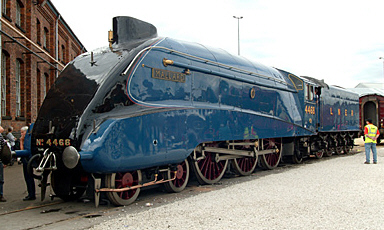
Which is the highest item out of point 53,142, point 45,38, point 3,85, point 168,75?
point 45,38

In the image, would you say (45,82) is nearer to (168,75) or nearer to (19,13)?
(19,13)

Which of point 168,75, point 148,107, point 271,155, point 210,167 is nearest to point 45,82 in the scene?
point 271,155

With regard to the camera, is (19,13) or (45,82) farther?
(45,82)

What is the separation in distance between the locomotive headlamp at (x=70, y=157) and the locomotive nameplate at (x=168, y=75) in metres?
2.04

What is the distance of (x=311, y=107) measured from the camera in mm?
13852

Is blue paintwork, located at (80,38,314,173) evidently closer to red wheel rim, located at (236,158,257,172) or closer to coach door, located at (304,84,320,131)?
red wheel rim, located at (236,158,257,172)

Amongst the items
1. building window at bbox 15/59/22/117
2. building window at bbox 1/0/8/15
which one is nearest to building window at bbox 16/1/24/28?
building window at bbox 1/0/8/15

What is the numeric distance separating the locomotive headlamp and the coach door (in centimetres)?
916

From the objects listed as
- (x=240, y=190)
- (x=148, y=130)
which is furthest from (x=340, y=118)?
(x=148, y=130)

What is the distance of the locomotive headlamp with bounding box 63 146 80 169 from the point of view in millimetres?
5879

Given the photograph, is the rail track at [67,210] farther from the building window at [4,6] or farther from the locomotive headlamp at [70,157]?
the building window at [4,6]

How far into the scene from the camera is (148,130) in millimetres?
6730

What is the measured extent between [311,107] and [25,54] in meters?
12.1

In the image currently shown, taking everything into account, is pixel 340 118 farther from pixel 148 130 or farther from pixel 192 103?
pixel 148 130
